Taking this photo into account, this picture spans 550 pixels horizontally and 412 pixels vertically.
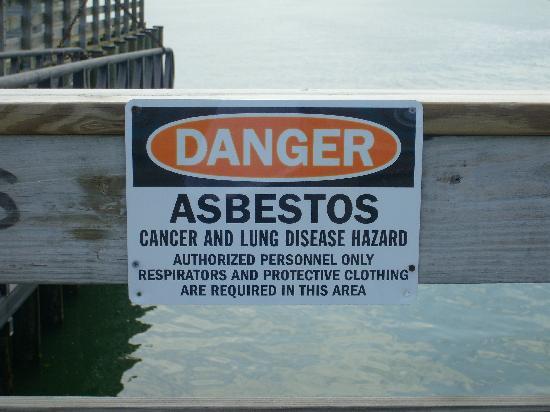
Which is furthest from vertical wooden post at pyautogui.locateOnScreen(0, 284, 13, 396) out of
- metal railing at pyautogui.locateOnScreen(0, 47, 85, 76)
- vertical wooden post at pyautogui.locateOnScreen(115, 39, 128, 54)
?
vertical wooden post at pyautogui.locateOnScreen(115, 39, 128, 54)

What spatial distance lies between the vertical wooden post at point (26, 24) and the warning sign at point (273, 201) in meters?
16.2

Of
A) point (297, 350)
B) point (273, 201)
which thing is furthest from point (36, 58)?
point (273, 201)

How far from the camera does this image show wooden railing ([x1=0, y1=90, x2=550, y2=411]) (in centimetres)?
196

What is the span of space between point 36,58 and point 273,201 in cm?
1477

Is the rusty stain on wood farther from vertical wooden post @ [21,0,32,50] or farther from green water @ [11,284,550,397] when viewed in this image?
vertical wooden post @ [21,0,32,50]

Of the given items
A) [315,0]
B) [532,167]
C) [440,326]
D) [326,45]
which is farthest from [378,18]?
[532,167]

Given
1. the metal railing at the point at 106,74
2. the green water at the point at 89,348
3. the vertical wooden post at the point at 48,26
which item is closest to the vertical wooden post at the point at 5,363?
the green water at the point at 89,348

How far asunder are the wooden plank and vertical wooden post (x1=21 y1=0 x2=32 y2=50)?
636 inches

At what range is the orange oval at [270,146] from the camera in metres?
1.93

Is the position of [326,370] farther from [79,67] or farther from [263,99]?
[263,99]

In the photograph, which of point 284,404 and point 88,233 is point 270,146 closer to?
point 88,233

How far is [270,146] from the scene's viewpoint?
194cm

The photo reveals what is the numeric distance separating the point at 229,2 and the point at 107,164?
14997 cm

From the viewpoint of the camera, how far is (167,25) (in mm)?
98750
